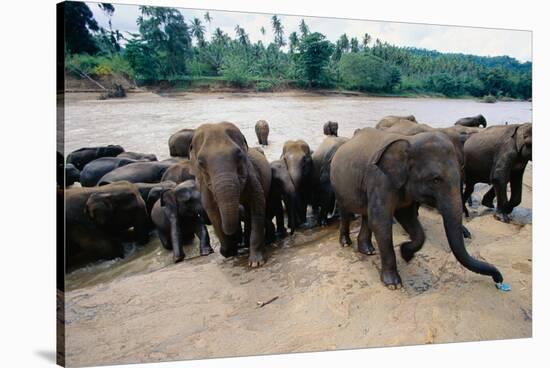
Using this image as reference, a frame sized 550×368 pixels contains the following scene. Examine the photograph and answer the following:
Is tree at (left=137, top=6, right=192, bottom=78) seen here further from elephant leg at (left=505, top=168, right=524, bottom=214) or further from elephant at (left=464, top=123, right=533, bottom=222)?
elephant leg at (left=505, top=168, right=524, bottom=214)

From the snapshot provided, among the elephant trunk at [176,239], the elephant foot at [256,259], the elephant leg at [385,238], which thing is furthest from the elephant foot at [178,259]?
the elephant leg at [385,238]

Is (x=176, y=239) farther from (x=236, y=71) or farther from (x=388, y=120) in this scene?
(x=388, y=120)

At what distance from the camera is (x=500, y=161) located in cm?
441

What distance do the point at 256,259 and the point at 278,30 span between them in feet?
5.44

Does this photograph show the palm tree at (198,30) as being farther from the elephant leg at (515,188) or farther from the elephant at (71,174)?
the elephant leg at (515,188)

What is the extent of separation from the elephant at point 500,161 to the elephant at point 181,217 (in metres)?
2.41

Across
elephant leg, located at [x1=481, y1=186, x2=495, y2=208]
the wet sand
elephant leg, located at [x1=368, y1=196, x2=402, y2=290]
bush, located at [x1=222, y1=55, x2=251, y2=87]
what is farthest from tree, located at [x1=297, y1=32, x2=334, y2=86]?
elephant leg, located at [x1=481, y1=186, x2=495, y2=208]

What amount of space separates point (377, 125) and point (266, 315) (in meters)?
1.74

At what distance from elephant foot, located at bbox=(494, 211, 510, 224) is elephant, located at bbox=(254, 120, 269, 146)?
2.14m

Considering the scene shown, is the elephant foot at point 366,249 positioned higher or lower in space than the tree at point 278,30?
lower

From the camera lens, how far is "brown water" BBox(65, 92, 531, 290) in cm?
307

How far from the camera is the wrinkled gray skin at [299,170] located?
395cm

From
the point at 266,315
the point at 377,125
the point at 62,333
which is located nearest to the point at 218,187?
the point at 266,315

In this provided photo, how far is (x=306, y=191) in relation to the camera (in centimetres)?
430
